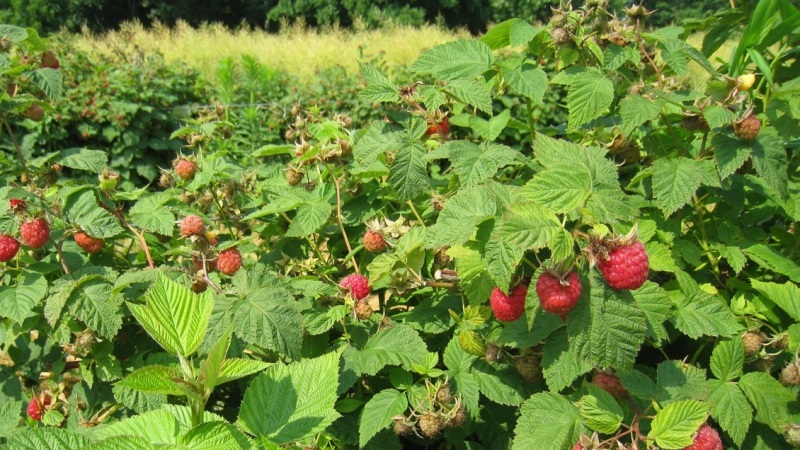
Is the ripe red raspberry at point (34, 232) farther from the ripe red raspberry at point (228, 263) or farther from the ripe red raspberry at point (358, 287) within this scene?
the ripe red raspberry at point (358, 287)

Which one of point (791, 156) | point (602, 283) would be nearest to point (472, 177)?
point (602, 283)

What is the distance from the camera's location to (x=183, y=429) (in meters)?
0.73

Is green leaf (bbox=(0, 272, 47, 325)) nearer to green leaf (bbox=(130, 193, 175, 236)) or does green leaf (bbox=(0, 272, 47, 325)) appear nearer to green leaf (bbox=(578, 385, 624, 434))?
green leaf (bbox=(130, 193, 175, 236))

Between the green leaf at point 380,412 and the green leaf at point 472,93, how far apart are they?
600 millimetres

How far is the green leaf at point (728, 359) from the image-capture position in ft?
4.09

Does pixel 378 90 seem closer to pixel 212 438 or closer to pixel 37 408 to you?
pixel 212 438

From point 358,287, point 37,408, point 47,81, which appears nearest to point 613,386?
point 358,287

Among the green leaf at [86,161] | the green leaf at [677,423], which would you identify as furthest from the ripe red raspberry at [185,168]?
the green leaf at [677,423]

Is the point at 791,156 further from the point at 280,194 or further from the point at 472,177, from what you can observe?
the point at 280,194

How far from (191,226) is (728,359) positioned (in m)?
1.12

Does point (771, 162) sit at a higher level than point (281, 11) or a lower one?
higher

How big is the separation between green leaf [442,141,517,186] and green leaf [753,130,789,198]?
48cm

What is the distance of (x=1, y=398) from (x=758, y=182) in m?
1.92

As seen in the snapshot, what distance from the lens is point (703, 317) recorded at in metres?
1.24
